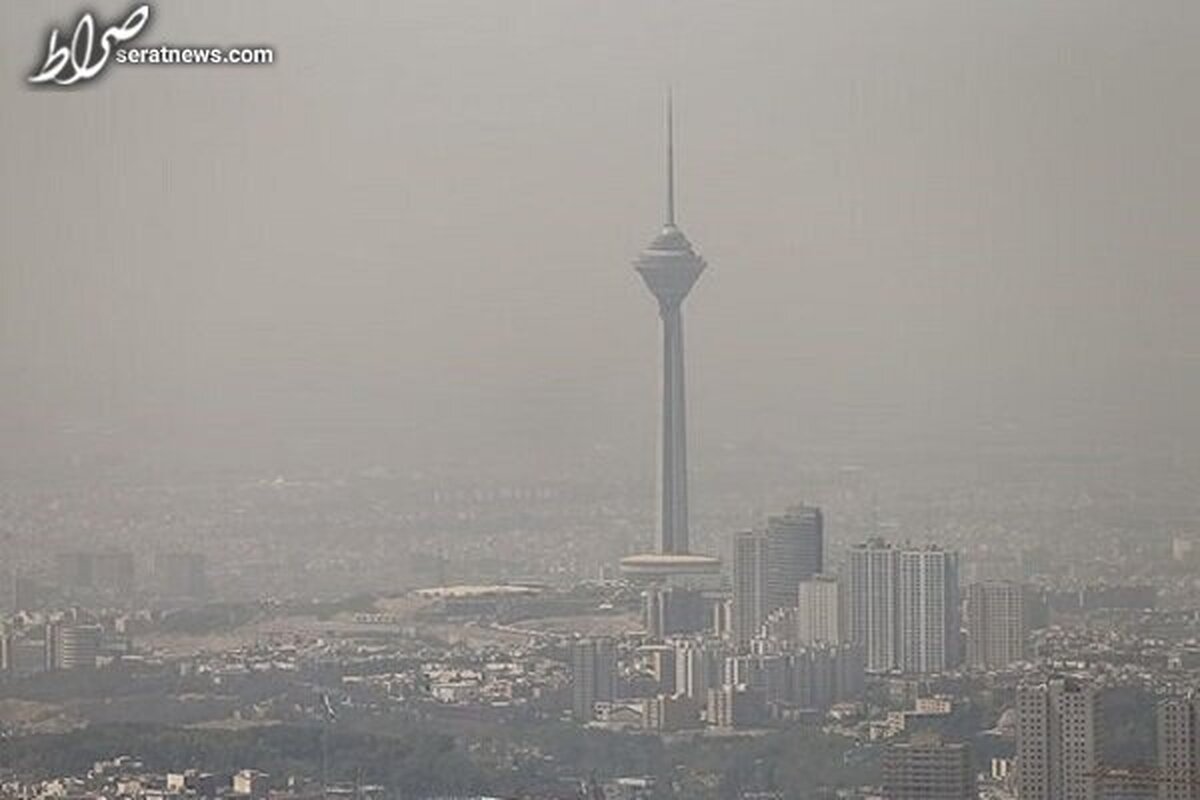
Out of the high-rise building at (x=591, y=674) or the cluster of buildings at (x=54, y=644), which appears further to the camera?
the cluster of buildings at (x=54, y=644)

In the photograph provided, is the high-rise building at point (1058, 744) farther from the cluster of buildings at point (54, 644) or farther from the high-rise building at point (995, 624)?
the cluster of buildings at point (54, 644)

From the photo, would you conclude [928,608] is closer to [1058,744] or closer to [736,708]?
[736,708]

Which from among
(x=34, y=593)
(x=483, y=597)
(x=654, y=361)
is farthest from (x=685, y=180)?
(x=34, y=593)

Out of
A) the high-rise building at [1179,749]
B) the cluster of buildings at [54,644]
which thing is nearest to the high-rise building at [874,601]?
the high-rise building at [1179,749]

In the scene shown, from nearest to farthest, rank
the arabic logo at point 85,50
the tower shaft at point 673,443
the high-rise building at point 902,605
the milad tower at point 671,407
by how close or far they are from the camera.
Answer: the arabic logo at point 85,50
the high-rise building at point 902,605
the milad tower at point 671,407
the tower shaft at point 673,443

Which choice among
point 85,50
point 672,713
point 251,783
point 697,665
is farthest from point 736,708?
point 85,50

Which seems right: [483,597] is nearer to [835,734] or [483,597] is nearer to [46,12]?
[835,734]

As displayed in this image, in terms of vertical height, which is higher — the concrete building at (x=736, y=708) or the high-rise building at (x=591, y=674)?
the high-rise building at (x=591, y=674)

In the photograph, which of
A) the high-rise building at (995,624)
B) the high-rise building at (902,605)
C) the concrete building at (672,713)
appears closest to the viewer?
the high-rise building at (995,624)

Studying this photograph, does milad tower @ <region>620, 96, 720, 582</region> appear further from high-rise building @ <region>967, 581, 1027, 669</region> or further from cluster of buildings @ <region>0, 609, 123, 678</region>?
cluster of buildings @ <region>0, 609, 123, 678</region>
